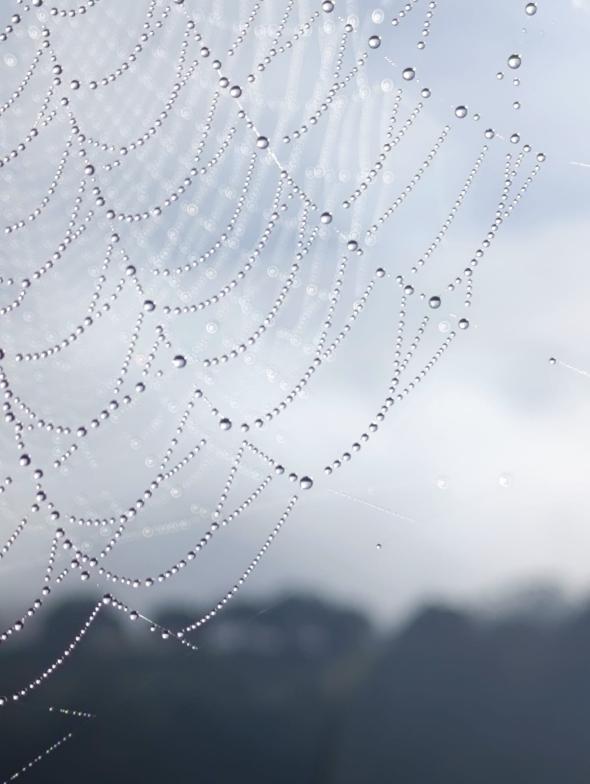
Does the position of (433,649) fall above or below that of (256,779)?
above

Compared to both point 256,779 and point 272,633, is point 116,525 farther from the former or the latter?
point 256,779

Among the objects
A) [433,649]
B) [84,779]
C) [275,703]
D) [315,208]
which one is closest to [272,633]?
[275,703]

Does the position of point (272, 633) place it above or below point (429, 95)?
below

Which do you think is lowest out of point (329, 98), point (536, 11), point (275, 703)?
point (275, 703)

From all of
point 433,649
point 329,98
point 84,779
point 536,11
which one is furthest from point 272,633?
point 536,11

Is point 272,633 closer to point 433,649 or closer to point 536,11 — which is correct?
point 433,649

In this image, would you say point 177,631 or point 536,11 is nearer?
point 536,11

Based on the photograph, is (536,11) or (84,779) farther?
(84,779)

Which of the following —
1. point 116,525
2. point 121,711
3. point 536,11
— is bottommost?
point 121,711
